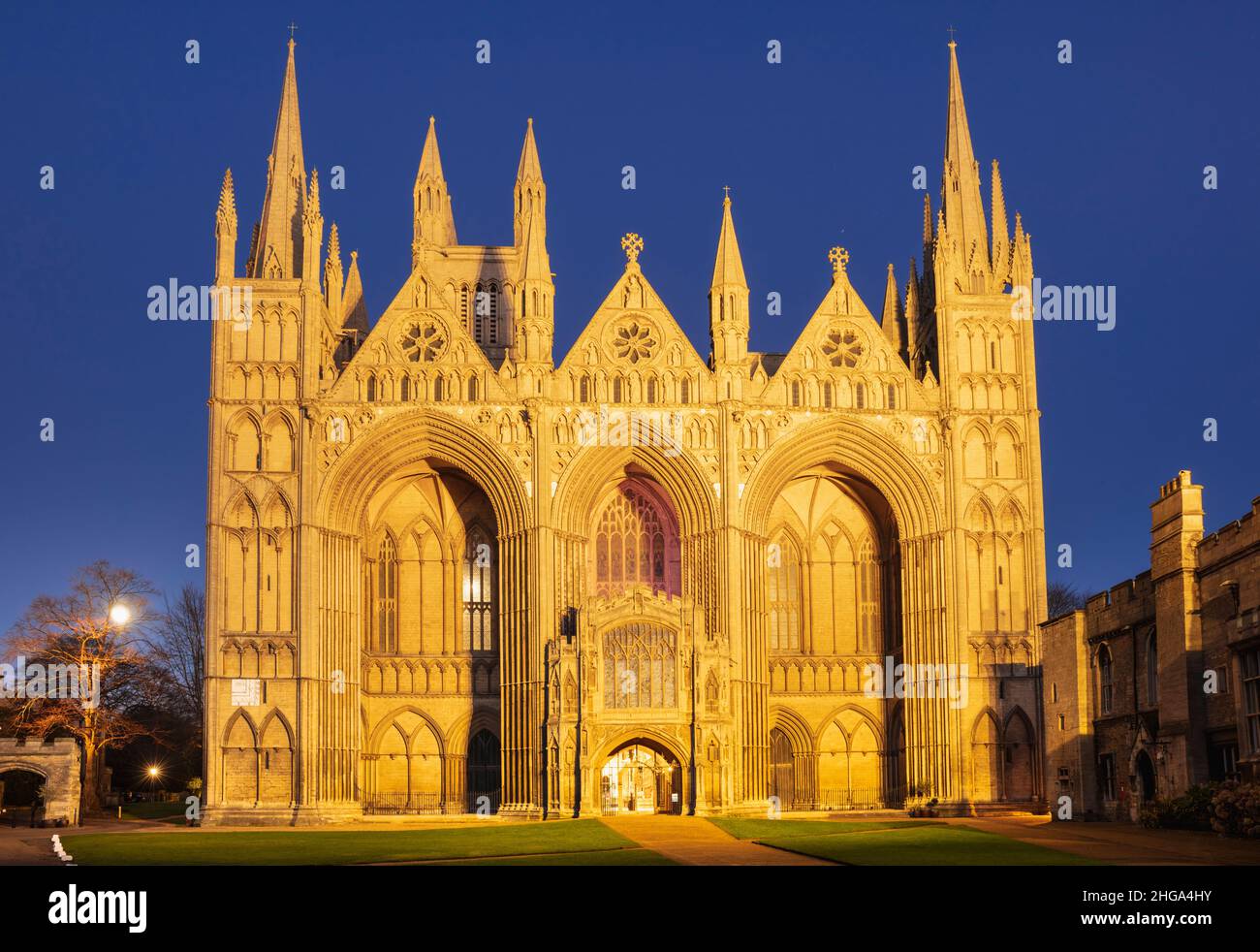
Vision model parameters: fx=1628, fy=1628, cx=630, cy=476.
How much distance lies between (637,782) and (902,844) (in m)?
24.5

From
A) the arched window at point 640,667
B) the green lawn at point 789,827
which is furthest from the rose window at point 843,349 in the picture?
the green lawn at point 789,827

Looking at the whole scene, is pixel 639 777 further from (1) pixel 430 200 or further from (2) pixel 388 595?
(1) pixel 430 200

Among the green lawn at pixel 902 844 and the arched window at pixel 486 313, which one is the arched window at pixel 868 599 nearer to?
the green lawn at pixel 902 844

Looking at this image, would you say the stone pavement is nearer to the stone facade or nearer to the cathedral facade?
the stone facade

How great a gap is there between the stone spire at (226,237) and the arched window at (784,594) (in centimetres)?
2253

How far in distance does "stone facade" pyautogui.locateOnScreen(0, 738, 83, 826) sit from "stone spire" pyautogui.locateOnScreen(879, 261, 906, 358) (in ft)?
111

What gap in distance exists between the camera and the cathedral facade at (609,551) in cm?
5425

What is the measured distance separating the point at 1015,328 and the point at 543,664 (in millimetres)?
20821

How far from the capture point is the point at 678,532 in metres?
59.0

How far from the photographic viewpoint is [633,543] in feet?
201

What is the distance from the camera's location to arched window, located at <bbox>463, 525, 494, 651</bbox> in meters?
60.7
